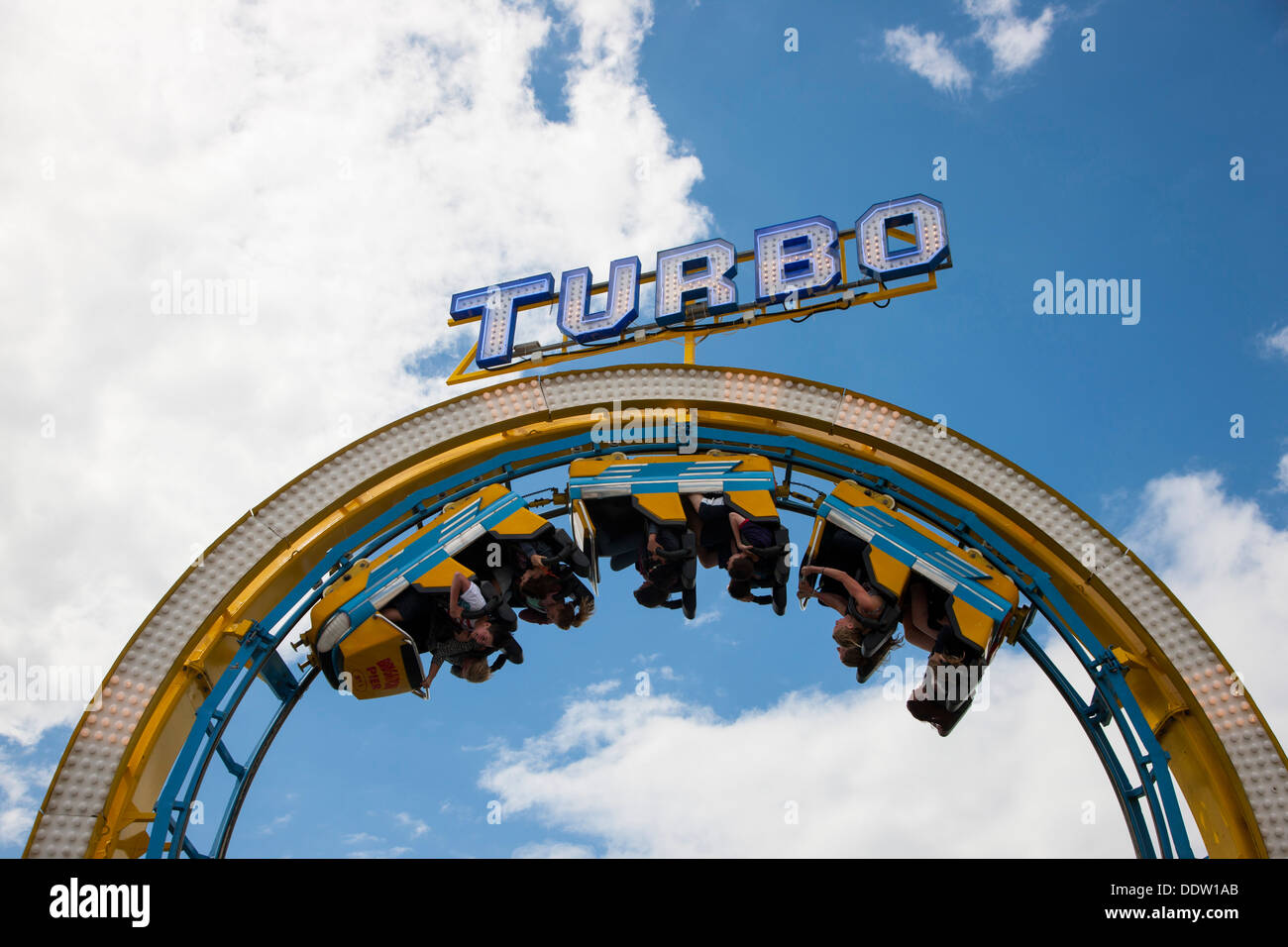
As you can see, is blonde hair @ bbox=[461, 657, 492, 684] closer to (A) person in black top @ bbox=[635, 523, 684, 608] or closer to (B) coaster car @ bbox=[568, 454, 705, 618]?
(B) coaster car @ bbox=[568, 454, 705, 618]

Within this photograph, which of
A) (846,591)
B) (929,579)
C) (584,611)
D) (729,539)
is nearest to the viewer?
(929,579)

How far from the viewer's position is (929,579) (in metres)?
10.9

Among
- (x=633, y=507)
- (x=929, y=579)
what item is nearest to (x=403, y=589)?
(x=633, y=507)

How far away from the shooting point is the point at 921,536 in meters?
11.1

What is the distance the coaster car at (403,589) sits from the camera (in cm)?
1085

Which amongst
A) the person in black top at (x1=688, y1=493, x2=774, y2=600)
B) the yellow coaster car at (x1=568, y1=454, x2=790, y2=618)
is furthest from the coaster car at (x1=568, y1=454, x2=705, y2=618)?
the person in black top at (x1=688, y1=493, x2=774, y2=600)

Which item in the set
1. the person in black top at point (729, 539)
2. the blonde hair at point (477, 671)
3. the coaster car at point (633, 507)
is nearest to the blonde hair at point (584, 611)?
the coaster car at point (633, 507)

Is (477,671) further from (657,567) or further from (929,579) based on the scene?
(929,579)

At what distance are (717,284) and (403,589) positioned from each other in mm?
5358

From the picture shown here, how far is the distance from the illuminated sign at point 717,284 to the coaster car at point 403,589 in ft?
8.21

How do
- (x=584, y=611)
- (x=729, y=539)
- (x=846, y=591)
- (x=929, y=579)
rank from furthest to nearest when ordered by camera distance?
1. (x=584, y=611)
2. (x=729, y=539)
3. (x=846, y=591)
4. (x=929, y=579)

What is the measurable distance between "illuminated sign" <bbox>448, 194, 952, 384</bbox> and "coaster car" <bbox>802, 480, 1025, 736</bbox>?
292 centimetres
